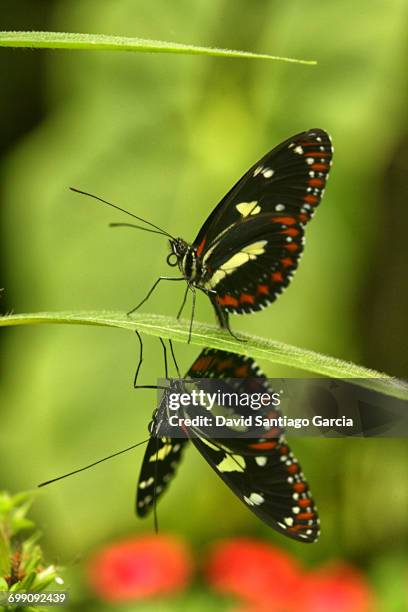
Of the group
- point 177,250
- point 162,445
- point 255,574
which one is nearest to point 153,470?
point 162,445

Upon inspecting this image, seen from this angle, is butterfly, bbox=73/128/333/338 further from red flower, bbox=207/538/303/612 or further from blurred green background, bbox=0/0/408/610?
red flower, bbox=207/538/303/612

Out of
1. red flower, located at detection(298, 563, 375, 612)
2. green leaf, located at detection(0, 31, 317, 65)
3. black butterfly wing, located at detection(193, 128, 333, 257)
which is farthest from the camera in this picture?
red flower, located at detection(298, 563, 375, 612)

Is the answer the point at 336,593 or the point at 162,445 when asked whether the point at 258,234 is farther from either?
the point at 336,593

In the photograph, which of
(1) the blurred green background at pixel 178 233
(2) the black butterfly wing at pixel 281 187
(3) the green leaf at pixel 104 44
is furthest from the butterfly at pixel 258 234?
(1) the blurred green background at pixel 178 233

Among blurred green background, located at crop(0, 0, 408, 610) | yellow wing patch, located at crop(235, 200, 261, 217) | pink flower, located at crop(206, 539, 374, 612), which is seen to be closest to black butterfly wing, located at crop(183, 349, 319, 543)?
yellow wing patch, located at crop(235, 200, 261, 217)

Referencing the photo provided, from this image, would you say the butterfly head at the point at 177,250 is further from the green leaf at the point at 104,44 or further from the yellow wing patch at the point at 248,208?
the green leaf at the point at 104,44

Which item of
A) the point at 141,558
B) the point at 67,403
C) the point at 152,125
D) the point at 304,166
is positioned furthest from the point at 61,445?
the point at 304,166

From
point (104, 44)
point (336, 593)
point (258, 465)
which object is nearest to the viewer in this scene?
point (104, 44)
